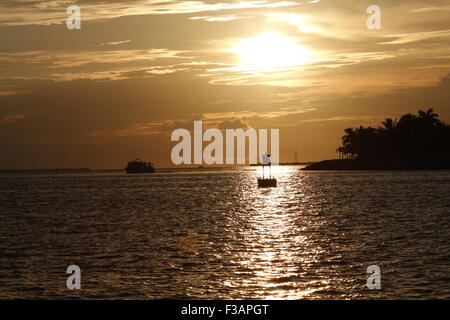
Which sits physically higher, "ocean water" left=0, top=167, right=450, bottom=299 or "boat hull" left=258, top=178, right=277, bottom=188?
"boat hull" left=258, top=178, right=277, bottom=188

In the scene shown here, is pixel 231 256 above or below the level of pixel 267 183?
below

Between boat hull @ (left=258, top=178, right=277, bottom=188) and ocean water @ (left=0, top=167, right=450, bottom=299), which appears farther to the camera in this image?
boat hull @ (left=258, top=178, right=277, bottom=188)

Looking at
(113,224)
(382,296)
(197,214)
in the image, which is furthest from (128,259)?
(197,214)

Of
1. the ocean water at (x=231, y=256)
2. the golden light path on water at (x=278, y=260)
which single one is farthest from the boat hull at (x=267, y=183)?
the golden light path on water at (x=278, y=260)

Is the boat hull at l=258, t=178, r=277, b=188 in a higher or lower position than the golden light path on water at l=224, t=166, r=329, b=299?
higher

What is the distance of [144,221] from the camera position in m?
66.2

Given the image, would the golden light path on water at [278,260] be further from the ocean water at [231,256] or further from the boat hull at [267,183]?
the boat hull at [267,183]

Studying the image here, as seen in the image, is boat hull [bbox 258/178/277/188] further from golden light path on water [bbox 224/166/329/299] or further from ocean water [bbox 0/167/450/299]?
golden light path on water [bbox 224/166/329/299]

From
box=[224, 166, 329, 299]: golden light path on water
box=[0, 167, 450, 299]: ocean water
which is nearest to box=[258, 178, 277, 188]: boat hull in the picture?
box=[0, 167, 450, 299]: ocean water

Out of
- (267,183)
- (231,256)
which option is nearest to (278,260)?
(231,256)

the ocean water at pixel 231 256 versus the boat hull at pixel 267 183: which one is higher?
the boat hull at pixel 267 183

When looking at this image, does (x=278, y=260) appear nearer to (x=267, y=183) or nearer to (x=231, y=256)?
(x=231, y=256)

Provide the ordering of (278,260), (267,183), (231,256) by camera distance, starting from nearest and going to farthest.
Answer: (278,260) < (231,256) < (267,183)
